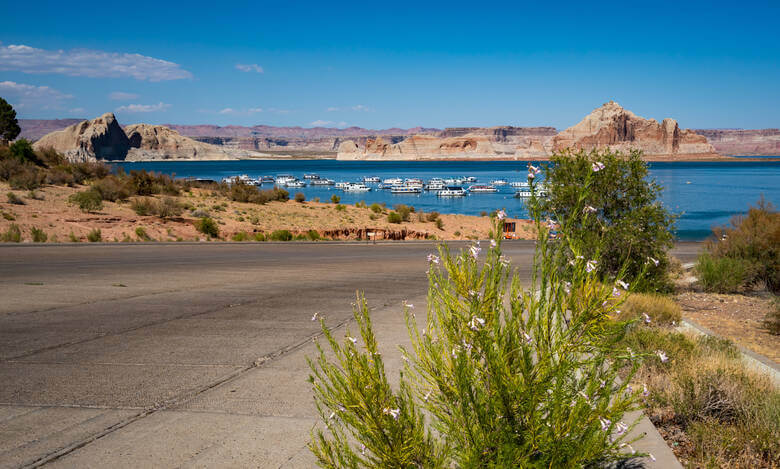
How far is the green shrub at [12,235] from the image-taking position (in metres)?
24.0

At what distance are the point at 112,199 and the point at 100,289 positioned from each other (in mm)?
26992

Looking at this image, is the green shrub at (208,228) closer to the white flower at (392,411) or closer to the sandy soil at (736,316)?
the sandy soil at (736,316)

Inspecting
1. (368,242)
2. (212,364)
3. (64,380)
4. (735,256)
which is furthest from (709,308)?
(368,242)

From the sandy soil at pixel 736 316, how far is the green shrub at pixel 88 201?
3054cm

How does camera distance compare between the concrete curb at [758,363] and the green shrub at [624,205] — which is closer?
the concrete curb at [758,363]

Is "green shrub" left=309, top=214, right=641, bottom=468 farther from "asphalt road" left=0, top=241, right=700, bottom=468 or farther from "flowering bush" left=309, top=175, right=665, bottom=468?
"asphalt road" left=0, top=241, right=700, bottom=468

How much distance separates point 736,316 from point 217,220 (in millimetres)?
30186

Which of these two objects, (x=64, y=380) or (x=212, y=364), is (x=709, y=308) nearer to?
(x=212, y=364)

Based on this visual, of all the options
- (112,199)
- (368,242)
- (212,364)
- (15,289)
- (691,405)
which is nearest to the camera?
(691,405)

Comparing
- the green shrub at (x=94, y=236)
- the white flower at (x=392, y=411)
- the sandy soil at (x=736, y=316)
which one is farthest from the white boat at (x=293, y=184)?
the white flower at (x=392, y=411)

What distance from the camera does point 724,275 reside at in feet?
46.4

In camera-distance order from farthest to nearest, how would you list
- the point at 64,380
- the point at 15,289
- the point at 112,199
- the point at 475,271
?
the point at 112,199
the point at 15,289
the point at 64,380
the point at 475,271

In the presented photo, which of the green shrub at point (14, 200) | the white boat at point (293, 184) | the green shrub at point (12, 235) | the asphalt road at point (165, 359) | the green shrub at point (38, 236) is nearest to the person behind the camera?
the asphalt road at point (165, 359)

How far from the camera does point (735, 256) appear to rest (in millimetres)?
15328
